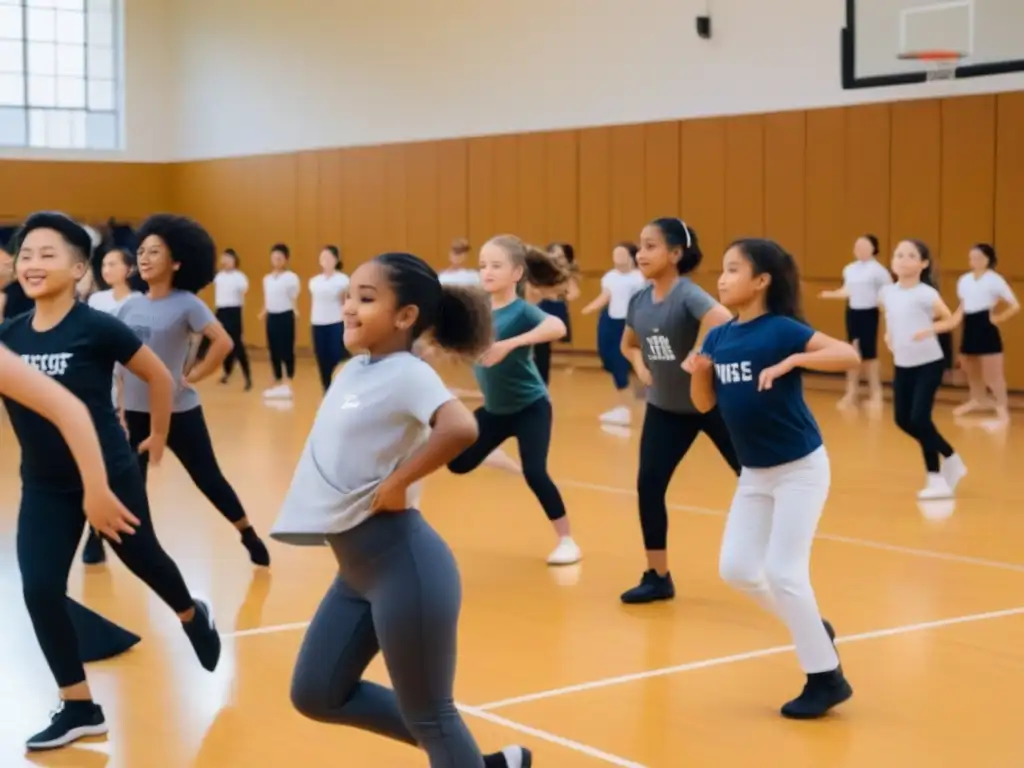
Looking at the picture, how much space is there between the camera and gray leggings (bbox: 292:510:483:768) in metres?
4.03

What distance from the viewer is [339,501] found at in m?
4.18

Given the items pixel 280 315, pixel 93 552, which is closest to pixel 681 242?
pixel 93 552

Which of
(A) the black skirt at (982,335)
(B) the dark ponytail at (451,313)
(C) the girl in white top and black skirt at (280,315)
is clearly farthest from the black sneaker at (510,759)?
(C) the girl in white top and black skirt at (280,315)

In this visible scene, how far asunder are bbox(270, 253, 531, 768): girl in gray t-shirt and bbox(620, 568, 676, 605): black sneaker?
343 cm

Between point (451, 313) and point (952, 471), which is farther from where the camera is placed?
point (952, 471)

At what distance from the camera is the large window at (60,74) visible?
92.9 feet

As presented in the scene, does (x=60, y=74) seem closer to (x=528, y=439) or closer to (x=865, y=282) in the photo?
(x=865, y=282)

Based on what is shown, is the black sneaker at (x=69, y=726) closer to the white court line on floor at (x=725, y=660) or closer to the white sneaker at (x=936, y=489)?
the white court line on floor at (x=725, y=660)

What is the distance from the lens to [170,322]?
783 cm

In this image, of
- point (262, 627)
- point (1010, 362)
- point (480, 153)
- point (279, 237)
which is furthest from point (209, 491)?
point (279, 237)

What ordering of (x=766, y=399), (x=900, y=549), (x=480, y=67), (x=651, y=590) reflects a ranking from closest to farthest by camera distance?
(x=766, y=399) < (x=651, y=590) < (x=900, y=549) < (x=480, y=67)

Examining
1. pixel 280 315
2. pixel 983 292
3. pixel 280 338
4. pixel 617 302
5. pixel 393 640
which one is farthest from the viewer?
pixel 280 315

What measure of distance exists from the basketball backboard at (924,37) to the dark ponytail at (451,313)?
11963 mm

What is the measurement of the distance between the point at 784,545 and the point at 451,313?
6.09 ft
